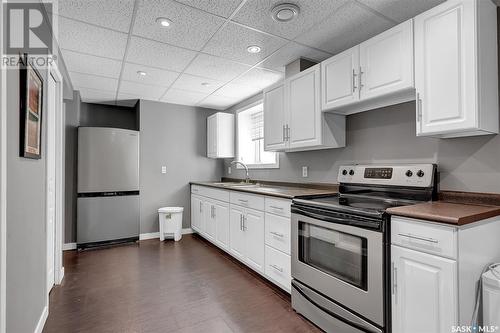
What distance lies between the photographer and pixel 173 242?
165 inches

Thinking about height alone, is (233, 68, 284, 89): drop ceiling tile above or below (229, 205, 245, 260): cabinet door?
above

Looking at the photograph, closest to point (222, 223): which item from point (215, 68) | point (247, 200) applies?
point (247, 200)

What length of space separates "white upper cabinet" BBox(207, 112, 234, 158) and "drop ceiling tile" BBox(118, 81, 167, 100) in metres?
1.00

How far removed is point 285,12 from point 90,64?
224cm

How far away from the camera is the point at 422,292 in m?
1.39

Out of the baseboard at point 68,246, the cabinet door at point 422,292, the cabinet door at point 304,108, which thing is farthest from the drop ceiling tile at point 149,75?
the cabinet door at point 422,292

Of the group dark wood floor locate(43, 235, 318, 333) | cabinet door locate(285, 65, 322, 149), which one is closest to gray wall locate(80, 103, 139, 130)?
dark wood floor locate(43, 235, 318, 333)

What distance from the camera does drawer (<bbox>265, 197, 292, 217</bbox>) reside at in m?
2.30

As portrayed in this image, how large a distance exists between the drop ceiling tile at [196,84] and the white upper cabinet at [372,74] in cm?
164

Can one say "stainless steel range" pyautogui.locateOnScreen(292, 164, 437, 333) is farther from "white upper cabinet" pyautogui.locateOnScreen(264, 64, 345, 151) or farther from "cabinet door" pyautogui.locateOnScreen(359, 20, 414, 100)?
"cabinet door" pyautogui.locateOnScreen(359, 20, 414, 100)

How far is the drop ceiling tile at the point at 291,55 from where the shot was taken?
2546mm

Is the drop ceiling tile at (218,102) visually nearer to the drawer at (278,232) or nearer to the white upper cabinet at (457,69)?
the drawer at (278,232)

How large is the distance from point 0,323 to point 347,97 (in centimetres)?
247

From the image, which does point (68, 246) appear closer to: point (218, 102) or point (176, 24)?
point (218, 102)
